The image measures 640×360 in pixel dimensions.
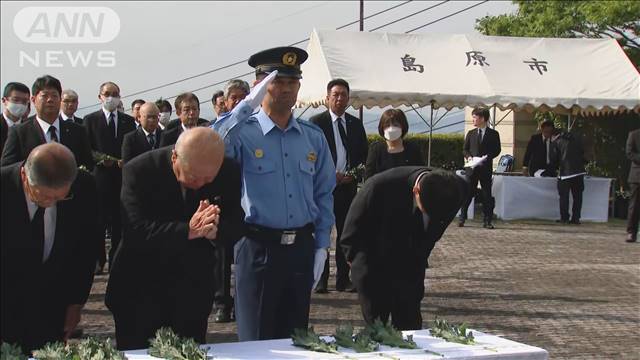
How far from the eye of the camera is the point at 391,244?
4801 millimetres

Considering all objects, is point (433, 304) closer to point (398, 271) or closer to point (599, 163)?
point (398, 271)

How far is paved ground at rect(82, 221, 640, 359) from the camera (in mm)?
7680

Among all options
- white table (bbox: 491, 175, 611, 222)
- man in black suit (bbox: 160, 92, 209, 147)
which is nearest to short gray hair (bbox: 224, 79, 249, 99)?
man in black suit (bbox: 160, 92, 209, 147)

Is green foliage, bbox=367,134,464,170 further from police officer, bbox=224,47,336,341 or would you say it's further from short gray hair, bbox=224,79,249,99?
police officer, bbox=224,47,336,341

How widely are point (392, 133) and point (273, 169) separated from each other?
3543 mm

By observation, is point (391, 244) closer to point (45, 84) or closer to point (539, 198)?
point (45, 84)

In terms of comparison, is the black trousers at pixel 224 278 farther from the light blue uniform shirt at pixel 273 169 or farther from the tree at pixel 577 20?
the tree at pixel 577 20

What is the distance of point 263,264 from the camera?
4.66m

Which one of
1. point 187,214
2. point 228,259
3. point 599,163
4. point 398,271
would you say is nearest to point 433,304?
point 228,259

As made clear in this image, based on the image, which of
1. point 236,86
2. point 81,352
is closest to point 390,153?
point 236,86

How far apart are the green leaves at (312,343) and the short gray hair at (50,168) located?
1.14 m

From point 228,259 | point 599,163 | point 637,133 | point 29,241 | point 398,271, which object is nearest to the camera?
point 29,241

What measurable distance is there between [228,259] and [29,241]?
12.3 ft

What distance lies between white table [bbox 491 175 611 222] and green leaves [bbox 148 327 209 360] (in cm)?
1484
